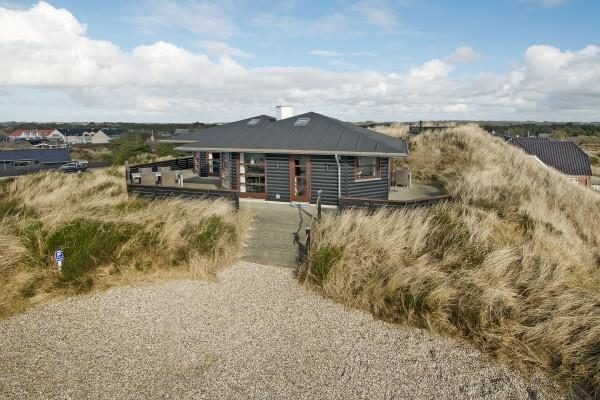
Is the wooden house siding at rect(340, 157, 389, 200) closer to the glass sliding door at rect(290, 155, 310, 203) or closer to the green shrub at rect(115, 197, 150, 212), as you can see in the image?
the glass sliding door at rect(290, 155, 310, 203)

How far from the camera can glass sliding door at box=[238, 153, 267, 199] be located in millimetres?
15422

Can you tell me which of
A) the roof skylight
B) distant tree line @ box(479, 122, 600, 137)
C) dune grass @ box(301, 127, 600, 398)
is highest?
distant tree line @ box(479, 122, 600, 137)

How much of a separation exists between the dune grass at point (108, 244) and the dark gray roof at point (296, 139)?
3.46 metres

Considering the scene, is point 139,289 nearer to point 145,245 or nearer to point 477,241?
point 145,245

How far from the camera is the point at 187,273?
32.9 feet

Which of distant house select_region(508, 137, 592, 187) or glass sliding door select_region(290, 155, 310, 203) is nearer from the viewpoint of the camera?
glass sliding door select_region(290, 155, 310, 203)

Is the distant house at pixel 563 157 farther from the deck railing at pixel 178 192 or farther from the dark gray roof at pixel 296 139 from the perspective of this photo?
the deck railing at pixel 178 192

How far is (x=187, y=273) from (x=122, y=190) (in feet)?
26.4

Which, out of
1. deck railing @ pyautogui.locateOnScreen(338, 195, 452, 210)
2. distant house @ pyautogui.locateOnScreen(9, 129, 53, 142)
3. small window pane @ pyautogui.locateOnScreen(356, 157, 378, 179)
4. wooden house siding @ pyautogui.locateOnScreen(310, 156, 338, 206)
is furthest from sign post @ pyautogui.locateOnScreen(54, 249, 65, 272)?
distant house @ pyautogui.locateOnScreen(9, 129, 53, 142)

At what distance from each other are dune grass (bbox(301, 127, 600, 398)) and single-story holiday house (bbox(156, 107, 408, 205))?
312 centimetres

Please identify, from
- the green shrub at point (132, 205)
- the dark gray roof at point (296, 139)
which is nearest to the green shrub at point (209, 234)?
the green shrub at point (132, 205)

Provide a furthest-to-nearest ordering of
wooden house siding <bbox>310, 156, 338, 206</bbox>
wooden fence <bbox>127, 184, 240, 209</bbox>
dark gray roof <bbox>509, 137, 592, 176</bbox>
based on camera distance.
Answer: dark gray roof <bbox>509, 137, 592, 176</bbox>
wooden house siding <bbox>310, 156, 338, 206</bbox>
wooden fence <bbox>127, 184, 240, 209</bbox>

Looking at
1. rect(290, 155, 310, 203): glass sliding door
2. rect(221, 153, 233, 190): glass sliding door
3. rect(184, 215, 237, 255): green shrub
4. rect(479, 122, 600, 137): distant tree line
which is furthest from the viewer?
rect(479, 122, 600, 137): distant tree line

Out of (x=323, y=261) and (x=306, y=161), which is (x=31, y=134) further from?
(x=323, y=261)
